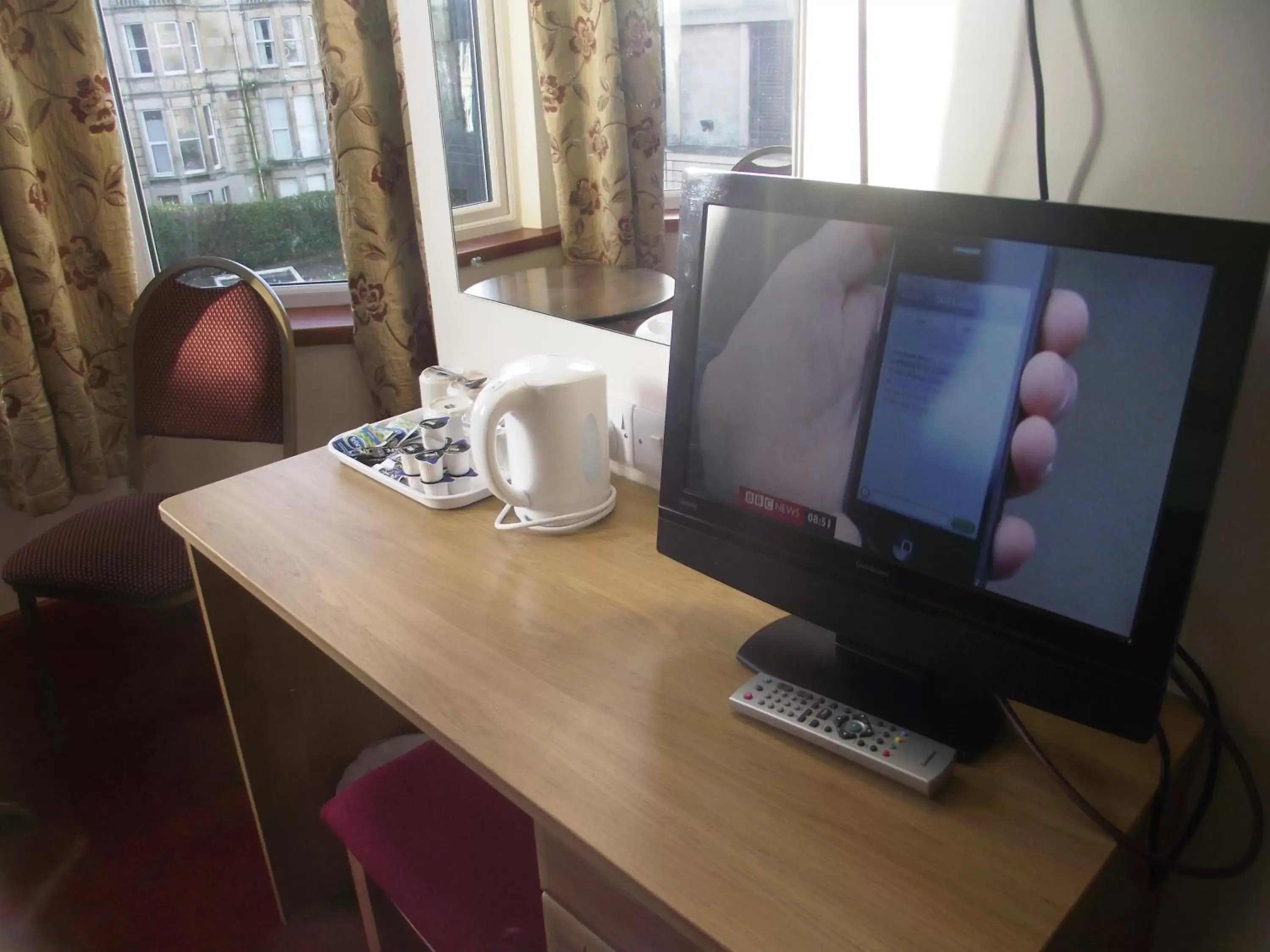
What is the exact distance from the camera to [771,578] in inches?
35.7

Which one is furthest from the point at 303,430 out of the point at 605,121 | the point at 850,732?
the point at 850,732

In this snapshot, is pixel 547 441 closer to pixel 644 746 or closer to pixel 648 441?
pixel 648 441

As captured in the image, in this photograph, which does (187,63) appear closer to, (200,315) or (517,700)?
(200,315)

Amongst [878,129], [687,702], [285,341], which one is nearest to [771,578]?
[687,702]

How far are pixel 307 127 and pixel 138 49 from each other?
1.39 ft

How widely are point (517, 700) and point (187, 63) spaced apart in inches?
86.6

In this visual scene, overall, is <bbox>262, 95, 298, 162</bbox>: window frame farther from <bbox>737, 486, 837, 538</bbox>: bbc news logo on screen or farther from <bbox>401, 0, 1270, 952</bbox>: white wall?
<bbox>737, 486, 837, 538</bbox>: bbc news logo on screen

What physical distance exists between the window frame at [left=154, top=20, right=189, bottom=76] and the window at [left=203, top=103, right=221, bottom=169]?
94mm

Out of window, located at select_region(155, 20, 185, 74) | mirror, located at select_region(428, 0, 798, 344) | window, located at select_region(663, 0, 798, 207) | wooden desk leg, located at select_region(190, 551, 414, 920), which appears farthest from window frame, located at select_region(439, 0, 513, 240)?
window, located at select_region(155, 20, 185, 74)

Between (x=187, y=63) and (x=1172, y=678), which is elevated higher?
(x=187, y=63)

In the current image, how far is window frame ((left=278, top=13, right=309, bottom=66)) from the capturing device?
2.36 metres

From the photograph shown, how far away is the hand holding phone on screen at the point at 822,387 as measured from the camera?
69 centimetres

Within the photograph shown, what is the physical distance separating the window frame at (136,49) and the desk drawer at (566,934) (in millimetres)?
2346

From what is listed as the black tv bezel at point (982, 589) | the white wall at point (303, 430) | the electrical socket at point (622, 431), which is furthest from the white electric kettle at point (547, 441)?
the white wall at point (303, 430)
